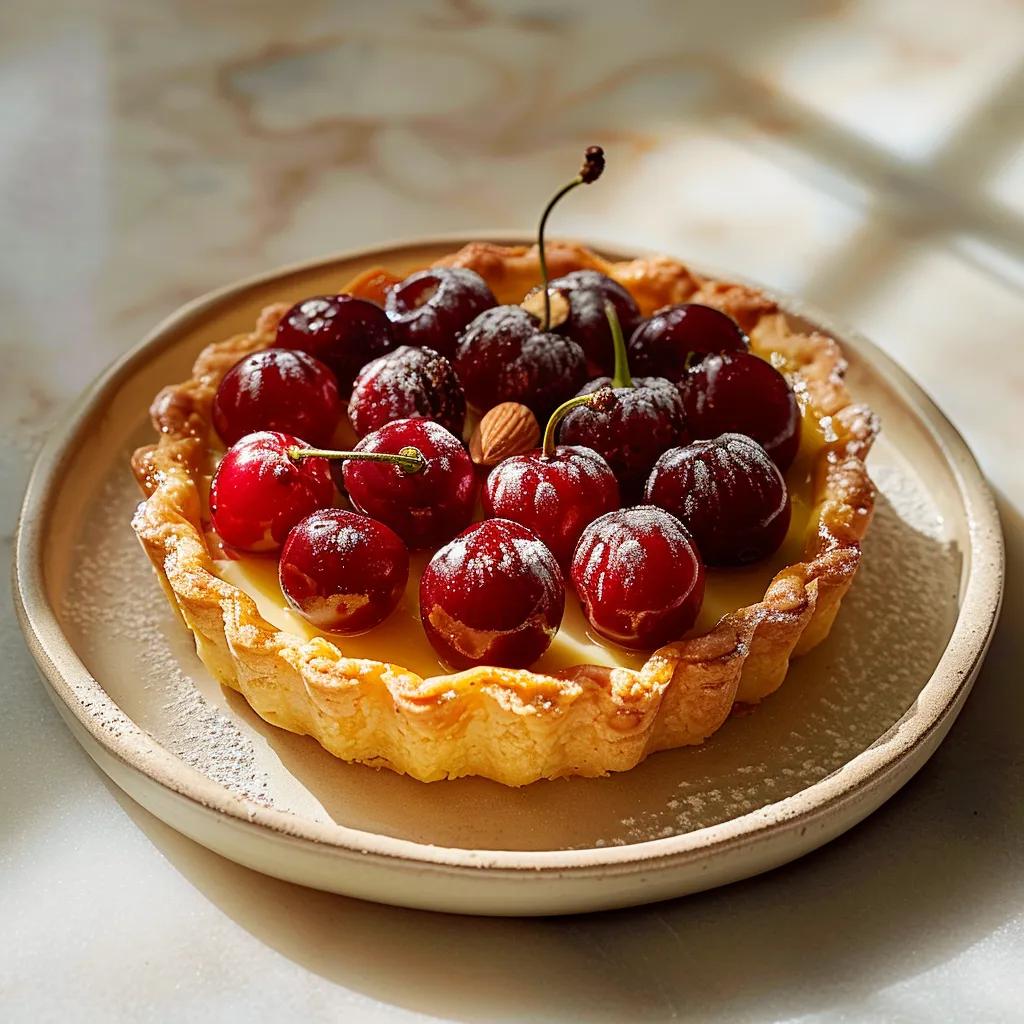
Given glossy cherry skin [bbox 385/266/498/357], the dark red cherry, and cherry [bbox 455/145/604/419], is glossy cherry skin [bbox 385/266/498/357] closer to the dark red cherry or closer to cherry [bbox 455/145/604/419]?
cherry [bbox 455/145/604/419]

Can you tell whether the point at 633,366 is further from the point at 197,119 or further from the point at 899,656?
the point at 197,119

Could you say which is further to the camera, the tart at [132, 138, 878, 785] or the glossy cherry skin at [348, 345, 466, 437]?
the glossy cherry skin at [348, 345, 466, 437]

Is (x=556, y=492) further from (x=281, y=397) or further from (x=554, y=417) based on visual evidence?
(x=281, y=397)

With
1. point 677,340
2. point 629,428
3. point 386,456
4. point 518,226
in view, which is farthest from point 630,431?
point 518,226

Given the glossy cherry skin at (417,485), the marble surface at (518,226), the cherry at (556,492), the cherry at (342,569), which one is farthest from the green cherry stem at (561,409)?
the marble surface at (518,226)

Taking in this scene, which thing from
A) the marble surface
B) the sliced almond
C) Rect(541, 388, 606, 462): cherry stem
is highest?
Rect(541, 388, 606, 462): cherry stem

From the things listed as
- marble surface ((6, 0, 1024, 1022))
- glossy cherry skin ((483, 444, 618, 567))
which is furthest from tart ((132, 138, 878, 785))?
marble surface ((6, 0, 1024, 1022))

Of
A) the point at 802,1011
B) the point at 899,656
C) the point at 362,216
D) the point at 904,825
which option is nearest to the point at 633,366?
the point at 899,656

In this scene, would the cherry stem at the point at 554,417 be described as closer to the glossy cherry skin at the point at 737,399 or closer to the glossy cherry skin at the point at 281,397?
the glossy cherry skin at the point at 737,399
